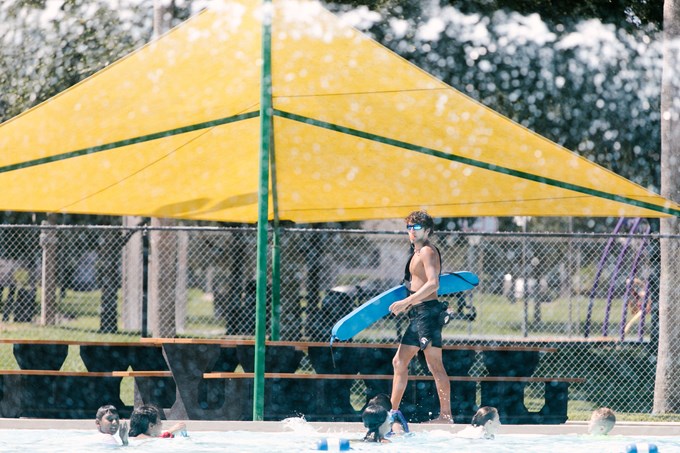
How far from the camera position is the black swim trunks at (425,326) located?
958 cm

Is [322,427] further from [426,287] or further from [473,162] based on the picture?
[473,162]

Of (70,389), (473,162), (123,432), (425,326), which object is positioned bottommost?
(123,432)

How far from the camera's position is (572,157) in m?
10.2

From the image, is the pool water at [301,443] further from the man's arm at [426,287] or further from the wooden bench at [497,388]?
the wooden bench at [497,388]

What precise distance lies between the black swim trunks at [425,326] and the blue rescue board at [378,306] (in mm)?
425

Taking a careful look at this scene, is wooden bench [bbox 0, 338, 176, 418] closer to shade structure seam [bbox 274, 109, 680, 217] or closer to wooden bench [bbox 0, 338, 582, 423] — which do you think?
wooden bench [bbox 0, 338, 582, 423]

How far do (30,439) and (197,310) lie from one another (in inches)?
1186

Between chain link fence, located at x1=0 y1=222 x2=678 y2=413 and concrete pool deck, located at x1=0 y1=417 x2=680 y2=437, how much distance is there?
10.3ft

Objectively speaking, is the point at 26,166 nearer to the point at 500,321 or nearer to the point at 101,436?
the point at 101,436

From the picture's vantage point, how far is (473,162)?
32.5ft

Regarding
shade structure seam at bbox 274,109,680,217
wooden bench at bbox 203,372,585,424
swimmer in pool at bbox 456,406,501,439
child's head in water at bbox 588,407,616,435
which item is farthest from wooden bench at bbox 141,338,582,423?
shade structure seam at bbox 274,109,680,217

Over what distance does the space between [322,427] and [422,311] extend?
48.2 inches

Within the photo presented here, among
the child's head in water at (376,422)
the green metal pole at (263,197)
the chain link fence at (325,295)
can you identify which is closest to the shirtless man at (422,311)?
the child's head in water at (376,422)

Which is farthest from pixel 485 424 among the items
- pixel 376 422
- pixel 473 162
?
pixel 473 162
